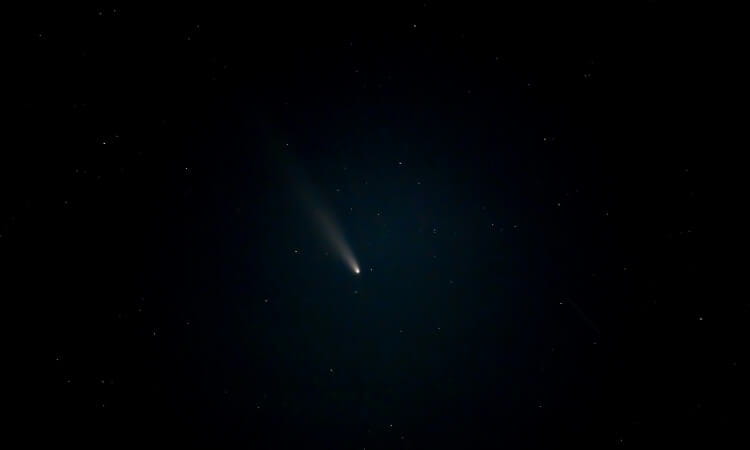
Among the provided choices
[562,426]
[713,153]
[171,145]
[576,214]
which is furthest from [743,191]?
[171,145]

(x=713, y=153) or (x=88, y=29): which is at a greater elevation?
(x=88, y=29)

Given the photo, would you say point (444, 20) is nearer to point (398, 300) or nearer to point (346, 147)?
point (346, 147)

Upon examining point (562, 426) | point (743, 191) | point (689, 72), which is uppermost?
point (689, 72)

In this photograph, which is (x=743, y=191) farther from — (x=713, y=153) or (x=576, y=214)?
(x=576, y=214)

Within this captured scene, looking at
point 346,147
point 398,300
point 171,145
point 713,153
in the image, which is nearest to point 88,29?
point 171,145

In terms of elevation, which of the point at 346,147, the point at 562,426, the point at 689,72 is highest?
the point at 346,147

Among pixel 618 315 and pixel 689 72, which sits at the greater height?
pixel 689 72
